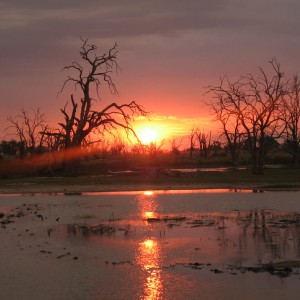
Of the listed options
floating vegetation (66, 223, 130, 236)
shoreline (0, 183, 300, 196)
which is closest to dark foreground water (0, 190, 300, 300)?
floating vegetation (66, 223, 130, 236)

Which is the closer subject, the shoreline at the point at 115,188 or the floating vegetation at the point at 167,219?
the floating vegetation at the point at 167,219

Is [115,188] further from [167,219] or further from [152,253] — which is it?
[152,253]

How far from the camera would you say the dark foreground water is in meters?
8.85

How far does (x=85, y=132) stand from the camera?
52.8m

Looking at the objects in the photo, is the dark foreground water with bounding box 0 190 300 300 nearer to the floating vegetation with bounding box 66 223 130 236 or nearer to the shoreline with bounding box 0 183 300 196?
the floating vegetation with bounding box 66 223 130 236

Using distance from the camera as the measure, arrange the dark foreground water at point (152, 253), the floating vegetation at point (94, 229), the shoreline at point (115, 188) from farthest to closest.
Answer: the shoreline at point (115, 188) → the floating vegetation at point (94, 229) → the dark foreground water at point (152, 253)

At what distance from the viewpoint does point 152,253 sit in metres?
11.9

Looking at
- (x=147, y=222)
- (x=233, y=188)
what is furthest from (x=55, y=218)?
(x=233, y=188)

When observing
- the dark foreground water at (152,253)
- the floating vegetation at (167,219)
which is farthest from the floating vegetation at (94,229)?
the floating vegetation at (167,219)

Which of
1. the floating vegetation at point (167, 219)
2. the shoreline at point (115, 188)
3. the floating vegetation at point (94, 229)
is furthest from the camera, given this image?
the shoreline at point (115, 188)

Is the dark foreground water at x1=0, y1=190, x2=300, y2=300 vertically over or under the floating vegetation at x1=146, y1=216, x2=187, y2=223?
under

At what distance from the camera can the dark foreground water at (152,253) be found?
885 centimetres

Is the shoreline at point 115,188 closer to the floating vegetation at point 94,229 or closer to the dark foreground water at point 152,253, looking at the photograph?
the dark foreground water at point 152,253

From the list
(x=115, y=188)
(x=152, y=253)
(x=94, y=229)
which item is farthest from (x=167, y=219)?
(x=115, y=188)
